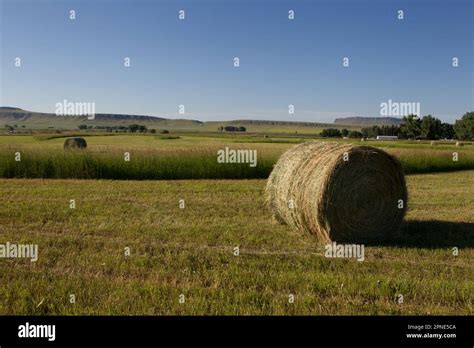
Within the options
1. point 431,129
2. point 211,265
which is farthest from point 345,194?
point 431,129

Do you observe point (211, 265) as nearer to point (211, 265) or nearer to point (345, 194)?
point (211, 265)

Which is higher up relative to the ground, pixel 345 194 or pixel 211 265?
pixel 345 194

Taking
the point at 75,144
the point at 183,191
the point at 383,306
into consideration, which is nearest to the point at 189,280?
the point at 383,306

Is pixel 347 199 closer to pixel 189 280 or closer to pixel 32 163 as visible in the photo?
pixel 189 280

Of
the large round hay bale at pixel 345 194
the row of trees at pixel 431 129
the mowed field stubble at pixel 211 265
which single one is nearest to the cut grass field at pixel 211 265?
the mowed field stubble at pixel 211 265

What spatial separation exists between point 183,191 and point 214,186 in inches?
67.7

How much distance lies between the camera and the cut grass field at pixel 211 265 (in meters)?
5.33

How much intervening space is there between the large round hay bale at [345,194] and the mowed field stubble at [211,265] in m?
0.42

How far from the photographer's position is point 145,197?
13477 millimetres

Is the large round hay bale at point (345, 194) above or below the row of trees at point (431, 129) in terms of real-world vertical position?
below

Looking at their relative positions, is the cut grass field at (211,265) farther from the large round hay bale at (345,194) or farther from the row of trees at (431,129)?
the row of trees at (431,129)

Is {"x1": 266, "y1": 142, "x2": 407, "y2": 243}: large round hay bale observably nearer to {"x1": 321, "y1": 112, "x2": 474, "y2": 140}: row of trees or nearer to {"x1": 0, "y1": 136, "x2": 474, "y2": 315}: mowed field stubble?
{"x1": 0, "y1": 136, "x2": 474, "y2": 315}: mowed field stubble

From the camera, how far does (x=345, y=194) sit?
8914 mm
